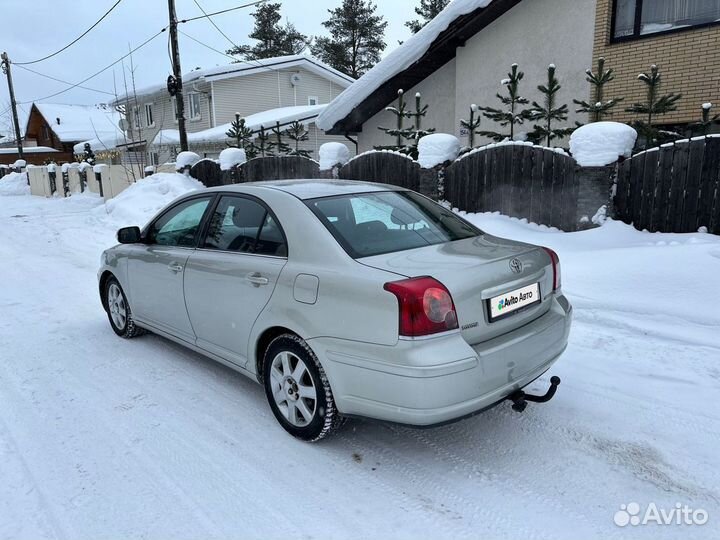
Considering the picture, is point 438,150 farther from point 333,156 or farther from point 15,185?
point 15,185

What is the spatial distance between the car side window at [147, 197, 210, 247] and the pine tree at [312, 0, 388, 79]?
1429 inches

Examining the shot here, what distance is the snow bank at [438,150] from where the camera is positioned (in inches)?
372

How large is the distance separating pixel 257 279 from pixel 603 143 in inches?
229

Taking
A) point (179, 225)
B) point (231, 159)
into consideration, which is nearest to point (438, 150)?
point (179, 225)

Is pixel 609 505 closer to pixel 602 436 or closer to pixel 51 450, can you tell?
pixel 602 436

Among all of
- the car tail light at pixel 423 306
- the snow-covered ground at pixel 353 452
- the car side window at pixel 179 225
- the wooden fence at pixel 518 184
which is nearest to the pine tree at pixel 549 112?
the wooden fence at pixel 518 184

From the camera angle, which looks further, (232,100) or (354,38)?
(354,38)

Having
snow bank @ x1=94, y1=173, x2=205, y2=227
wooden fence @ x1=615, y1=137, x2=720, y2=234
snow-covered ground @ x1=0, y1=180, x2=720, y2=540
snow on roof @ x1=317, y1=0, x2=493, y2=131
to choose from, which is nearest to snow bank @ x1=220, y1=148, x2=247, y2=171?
snow bank @ x1=94, y1=173, x2=205, y2=227

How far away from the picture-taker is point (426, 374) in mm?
2518

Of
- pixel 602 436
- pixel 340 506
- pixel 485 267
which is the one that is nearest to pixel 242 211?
pixel 485 267

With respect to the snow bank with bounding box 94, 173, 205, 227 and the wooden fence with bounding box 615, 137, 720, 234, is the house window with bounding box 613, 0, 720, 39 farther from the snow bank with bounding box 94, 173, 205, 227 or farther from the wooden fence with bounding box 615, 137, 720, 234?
the snow bank with bounding box 94, 173, 205, 227

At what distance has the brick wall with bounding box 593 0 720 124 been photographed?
9031 mm

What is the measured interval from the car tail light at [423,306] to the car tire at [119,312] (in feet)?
10.9

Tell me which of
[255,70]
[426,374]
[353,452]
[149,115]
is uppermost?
[255,70]
